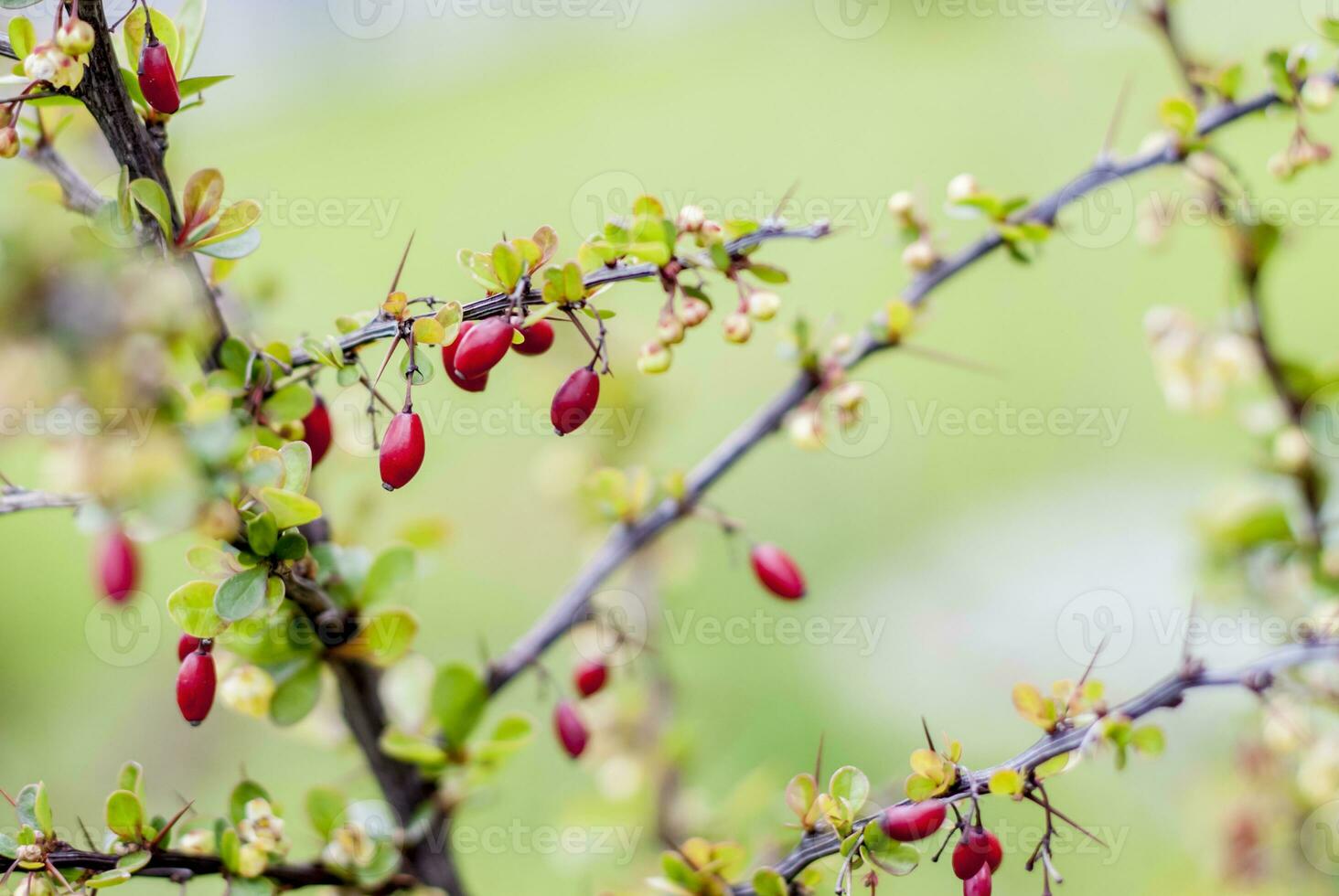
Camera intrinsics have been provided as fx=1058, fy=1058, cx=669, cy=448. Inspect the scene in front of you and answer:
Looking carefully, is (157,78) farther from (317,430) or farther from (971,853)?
(971,853)

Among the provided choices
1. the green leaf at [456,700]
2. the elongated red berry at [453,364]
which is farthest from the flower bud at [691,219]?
the green leaf at [456,700]

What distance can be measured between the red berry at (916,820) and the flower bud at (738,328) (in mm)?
258

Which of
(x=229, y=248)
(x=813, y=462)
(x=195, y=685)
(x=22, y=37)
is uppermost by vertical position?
(x=22, y=37)

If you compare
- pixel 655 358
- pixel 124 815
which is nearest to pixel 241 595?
pixel 124 815

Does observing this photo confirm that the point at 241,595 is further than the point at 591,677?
No

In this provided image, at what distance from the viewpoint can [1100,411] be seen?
219 centimetres

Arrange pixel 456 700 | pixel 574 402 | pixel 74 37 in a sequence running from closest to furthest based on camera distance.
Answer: pixel 74 37 < pixel 574 402 < pixel 456 700

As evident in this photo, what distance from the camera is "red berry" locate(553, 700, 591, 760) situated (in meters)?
0.74

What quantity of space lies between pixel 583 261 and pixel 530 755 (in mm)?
1408

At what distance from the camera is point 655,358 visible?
1.92 ft

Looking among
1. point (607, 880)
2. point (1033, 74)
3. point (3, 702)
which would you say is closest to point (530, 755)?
point (607, 880)

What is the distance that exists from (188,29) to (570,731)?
503 mm

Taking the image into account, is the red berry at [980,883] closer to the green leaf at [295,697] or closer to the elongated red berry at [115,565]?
the green leaf at [295,697]

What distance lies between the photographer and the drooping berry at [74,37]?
18.6 inches
